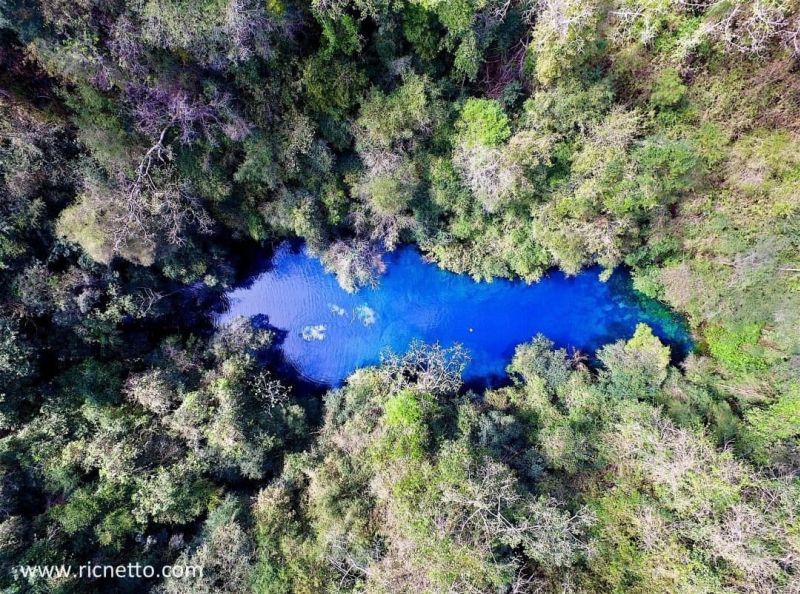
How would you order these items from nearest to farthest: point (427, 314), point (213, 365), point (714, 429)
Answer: point (714, 429) → point (213, 365) → point (427, 314)

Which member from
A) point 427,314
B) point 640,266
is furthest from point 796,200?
point 427,314

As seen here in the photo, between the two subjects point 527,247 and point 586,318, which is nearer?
point 527,247

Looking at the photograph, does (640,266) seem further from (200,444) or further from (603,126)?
(200,444)

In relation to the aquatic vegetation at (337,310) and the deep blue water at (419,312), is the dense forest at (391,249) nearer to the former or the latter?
the deep blue water at (419,312)

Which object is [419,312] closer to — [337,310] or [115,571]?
[337,310]

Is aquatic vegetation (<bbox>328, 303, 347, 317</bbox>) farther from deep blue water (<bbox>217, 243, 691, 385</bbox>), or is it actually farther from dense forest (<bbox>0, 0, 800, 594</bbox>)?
dense forest (<bbox>0, 0, 800, 594</bbox>)

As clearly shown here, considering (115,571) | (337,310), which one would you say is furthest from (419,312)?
(115,571)

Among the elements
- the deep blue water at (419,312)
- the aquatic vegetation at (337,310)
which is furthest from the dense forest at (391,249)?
the aquatic vegetation at (337,310)

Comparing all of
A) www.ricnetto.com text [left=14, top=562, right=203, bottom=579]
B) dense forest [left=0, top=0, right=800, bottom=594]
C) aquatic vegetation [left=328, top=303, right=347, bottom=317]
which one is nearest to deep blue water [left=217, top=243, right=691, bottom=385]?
aquatic vegetation [left=328, top=303, right=347, bottom=317]
